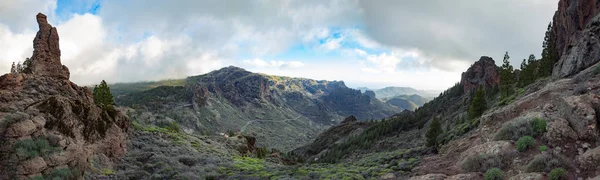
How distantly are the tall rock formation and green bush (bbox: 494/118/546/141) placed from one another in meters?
37.7

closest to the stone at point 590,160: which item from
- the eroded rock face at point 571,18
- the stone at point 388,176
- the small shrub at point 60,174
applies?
the stone at point 388,176

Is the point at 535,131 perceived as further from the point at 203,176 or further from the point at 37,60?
the point at 37,60

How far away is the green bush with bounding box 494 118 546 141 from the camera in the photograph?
18203 mm

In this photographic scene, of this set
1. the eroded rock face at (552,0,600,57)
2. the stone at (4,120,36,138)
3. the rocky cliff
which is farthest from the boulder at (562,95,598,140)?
the eroded rock face at (552,0,600,57)

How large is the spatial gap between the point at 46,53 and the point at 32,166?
2794 centimetres

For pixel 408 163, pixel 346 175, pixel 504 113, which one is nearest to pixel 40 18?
pixel 346 175

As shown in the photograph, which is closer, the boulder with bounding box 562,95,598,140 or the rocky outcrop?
the boulder with bounding box 562,95,598,140

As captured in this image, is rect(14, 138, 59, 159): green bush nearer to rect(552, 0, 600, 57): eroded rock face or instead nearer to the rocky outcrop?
rect(552, 0, 600, 57): eroded rock face

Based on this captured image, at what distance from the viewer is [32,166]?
1759cm

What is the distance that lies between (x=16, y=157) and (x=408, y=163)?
2667 centimetres

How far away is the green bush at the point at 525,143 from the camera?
17.1 meters

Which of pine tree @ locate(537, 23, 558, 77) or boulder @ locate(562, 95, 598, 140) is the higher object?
pine tree @ locate(537, 23, 558, 77)

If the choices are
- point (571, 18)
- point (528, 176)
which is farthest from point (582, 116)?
point (571, 18)

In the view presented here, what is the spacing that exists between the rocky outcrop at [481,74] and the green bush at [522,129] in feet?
426
